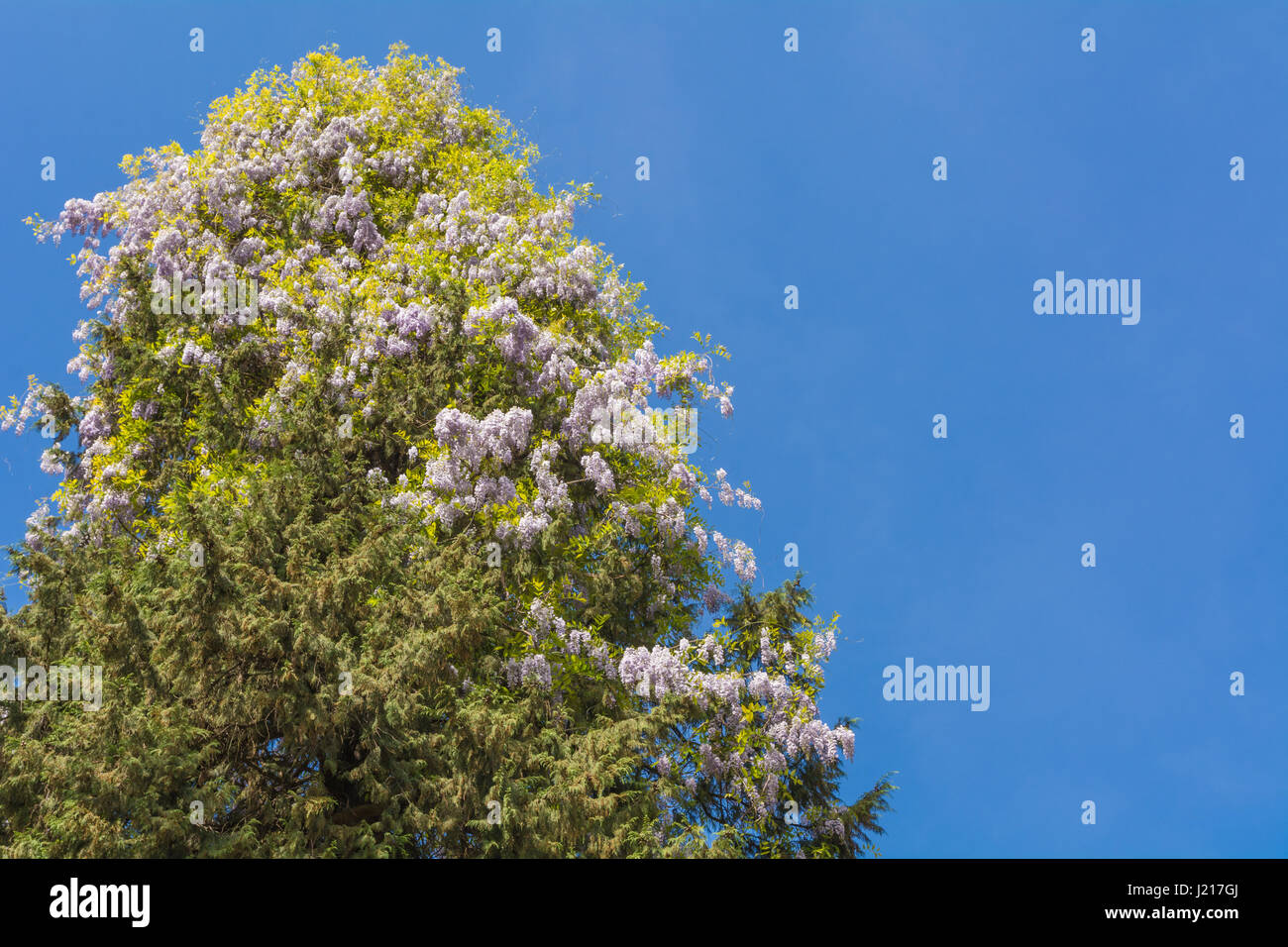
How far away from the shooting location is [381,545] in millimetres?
12758

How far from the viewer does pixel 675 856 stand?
1277 cm

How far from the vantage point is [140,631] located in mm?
11203

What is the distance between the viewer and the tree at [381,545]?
11.2m

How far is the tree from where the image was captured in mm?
11227

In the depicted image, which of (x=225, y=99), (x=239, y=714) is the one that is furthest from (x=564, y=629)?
(x=225, y=99)

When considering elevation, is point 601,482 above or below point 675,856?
above
